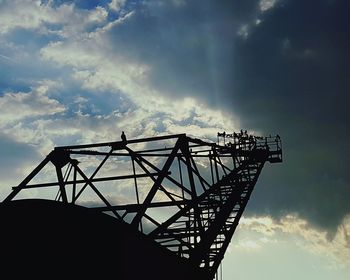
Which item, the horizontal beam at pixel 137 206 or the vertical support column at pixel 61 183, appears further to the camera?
the vertical support column at pixel 61 183

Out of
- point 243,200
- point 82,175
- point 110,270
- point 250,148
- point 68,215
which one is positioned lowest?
point 110,270

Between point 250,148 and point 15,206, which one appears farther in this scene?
point 250,148

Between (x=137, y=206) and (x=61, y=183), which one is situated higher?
(x=61, y=183)

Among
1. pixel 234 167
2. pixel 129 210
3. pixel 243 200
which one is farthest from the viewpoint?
pixel 234 167

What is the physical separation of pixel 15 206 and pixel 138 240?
4.65m

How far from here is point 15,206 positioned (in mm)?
16219

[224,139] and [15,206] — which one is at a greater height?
[224,139]

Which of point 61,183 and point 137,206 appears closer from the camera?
point 137,206

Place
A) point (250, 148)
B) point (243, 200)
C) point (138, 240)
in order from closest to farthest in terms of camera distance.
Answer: point (138, 240) → point (243, 200) → point (250, 148)

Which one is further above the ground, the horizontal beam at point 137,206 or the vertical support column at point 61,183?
the vertical support column at point 61,183

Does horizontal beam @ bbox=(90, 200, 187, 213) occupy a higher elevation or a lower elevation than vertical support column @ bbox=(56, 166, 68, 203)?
lower

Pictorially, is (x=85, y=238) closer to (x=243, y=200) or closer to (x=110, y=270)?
(x=110, y=270)

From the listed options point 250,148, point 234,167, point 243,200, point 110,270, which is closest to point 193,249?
point 110,270

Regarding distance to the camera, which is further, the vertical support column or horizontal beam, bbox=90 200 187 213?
the vertical support column
